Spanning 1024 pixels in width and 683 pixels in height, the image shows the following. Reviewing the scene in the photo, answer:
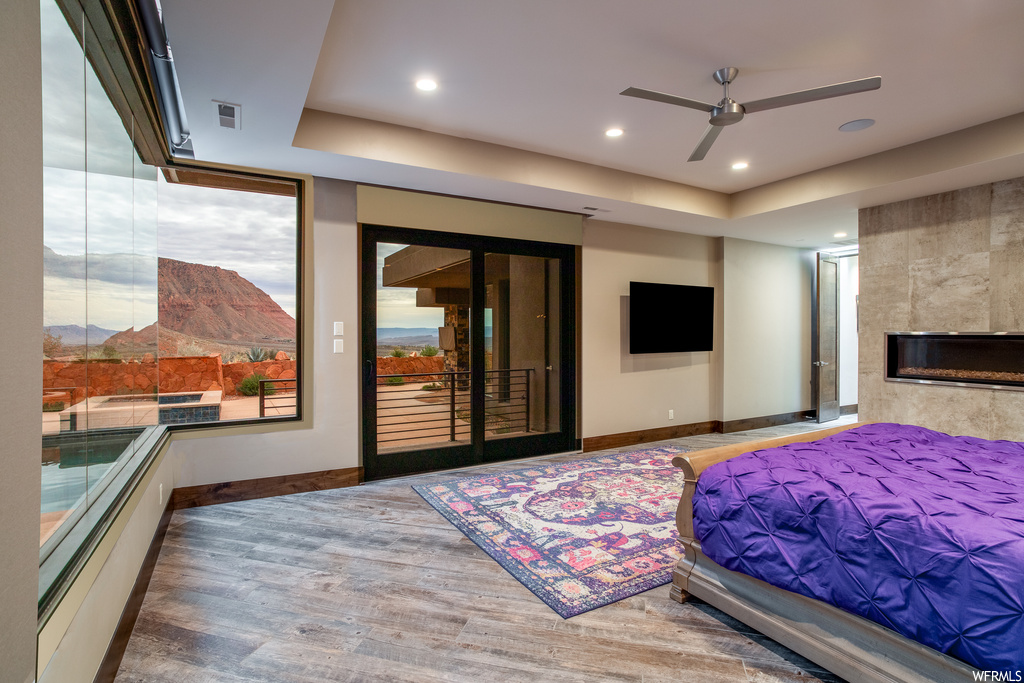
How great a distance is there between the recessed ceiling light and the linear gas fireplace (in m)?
2.11

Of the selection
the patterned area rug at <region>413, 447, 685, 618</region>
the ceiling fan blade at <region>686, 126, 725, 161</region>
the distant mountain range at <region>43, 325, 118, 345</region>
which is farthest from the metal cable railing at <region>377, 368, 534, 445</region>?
the ceiling fan blade at <region>686, 126, 725, 161</region>

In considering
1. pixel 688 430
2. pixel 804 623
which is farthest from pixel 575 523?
pixel 688 430

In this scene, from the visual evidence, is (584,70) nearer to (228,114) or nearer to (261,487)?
(228,114)

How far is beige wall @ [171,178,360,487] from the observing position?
3990mm

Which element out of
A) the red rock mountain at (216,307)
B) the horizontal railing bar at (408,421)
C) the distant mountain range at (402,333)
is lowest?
the horizontal railing bar at (408,421)

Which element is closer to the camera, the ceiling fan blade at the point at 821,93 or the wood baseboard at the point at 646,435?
the ceiling fan blade at the point at 821,93

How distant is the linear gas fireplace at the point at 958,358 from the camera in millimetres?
4273

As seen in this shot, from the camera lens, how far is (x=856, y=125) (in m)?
3.76

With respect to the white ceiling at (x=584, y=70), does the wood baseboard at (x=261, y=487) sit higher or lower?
lower

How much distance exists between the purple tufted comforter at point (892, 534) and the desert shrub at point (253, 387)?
10.8 ft

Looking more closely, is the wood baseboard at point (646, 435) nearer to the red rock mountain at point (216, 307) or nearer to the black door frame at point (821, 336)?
the black door frame at point (821, 336)

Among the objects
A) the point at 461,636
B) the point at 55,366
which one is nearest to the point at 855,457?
the point at 461,636

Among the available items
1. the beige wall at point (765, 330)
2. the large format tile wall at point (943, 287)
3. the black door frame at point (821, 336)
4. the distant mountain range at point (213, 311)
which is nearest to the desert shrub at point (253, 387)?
the distant mountain range at point (213, 311)

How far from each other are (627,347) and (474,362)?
1943 mm
